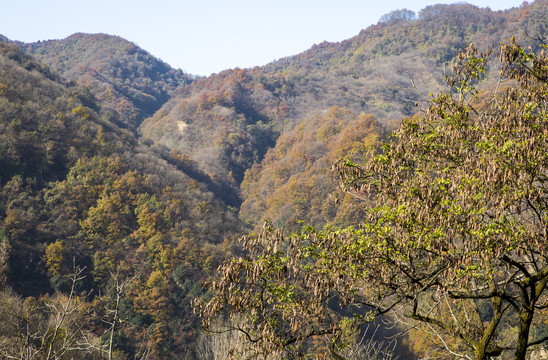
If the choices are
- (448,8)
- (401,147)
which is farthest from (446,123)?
(448,8)

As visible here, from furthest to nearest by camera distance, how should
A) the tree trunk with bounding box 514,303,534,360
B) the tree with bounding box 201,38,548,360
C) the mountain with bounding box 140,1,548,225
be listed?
the mountain with bounding box 140,1,548,225
the tree trunk with bounding box 514,303,534,360
the tree with bounding box 201,38,548,360

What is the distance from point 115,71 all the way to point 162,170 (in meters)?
86.3

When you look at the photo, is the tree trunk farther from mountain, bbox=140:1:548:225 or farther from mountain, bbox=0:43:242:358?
mountain, bbox=140:1:548:225

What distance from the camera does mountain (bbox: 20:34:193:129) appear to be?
392 feet

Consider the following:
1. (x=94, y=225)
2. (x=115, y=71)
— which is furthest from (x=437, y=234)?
(x=115, y=71)

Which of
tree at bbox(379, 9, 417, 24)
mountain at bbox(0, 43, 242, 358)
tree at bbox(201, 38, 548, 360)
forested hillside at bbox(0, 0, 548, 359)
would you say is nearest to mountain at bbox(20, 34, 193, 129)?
forested hillside at bbox(0, 0, 548, 359)

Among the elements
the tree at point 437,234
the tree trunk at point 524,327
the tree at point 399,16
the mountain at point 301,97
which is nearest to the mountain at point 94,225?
the mountain at point 301,97

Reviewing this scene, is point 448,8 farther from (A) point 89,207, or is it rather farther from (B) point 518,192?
(B) point 518,192

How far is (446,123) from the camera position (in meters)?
6.62

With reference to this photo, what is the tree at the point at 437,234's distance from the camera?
209 inches

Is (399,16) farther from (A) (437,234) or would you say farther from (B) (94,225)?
(A) (437,234)

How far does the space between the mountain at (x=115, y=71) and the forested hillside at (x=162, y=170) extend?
39.5 inches

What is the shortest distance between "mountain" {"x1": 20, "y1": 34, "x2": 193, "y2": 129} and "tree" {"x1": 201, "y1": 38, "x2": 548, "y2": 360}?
4298 inches

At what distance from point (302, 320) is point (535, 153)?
382 cm
